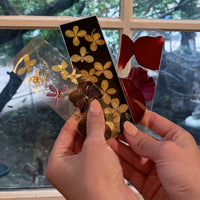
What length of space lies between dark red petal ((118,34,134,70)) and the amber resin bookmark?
0.15 feet

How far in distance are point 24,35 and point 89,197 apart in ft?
1.85

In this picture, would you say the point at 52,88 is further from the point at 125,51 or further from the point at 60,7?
the point at 60,7

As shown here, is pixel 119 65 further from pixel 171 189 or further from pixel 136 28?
pixel 171 189

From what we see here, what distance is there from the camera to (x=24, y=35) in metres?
Answer: 0.75

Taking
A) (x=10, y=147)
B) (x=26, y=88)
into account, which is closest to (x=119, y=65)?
(x=26, y=88)

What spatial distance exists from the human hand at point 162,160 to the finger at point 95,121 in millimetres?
72

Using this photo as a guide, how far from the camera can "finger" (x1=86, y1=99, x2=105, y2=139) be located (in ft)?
1.69

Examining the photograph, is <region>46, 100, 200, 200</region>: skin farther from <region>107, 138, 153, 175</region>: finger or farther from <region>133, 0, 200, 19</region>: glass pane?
<region>133, 0, 200, 19</region>: glass pane

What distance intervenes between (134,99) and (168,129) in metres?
0.14

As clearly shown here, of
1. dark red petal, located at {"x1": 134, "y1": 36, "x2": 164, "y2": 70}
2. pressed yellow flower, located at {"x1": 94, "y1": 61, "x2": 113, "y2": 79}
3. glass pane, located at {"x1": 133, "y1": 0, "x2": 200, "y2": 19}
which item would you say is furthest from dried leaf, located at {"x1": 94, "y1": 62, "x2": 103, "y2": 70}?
glass pane, located at {"x1": 133, "y1": 0, "x2": 200, "y2": 19}

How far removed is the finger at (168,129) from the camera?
1.82 feet

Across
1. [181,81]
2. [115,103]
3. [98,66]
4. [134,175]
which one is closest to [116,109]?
[115,103]

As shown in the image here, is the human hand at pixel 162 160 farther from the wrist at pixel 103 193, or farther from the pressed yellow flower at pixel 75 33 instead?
the pressed yellow flower at pixel 75 33

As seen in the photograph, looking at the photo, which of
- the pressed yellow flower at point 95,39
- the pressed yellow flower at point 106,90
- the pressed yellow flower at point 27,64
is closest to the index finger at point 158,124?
the pressed yellow flower at point 106,90
